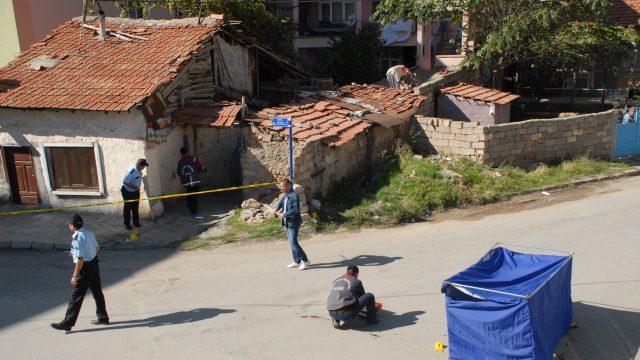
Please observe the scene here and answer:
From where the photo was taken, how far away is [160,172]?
44.2 ft

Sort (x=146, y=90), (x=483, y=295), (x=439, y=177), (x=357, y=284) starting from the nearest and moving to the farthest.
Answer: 1. (x=483, y=295)
2. (x=357, y=284)
3. (x=146, y=90)
4. (x=439, y=177)

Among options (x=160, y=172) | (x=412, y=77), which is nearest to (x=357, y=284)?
(x=160, y=172)

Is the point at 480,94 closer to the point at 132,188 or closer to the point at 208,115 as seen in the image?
the point at 208,115

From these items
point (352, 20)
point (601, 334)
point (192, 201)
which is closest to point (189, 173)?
point (192, 201)

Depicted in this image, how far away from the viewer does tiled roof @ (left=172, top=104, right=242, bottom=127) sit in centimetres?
1367

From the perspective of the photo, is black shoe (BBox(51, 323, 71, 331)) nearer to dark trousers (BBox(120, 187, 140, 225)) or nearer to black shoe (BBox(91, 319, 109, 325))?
black shoe (BBox(91, 319, 109, 325))

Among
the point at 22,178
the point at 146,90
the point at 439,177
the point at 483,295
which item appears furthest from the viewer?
the point at 439,177

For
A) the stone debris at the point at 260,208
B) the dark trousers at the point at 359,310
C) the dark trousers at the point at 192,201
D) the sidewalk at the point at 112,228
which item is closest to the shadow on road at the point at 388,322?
the dark trousers at the point at 359,310

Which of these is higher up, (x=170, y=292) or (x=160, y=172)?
(x=160, y=172)

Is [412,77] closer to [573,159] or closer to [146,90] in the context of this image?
[573,159]

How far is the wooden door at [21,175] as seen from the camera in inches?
541

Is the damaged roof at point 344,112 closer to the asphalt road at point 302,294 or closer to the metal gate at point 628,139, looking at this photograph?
the asphalt road at point 302,294

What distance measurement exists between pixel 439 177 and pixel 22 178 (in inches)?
404

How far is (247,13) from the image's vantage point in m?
20.8
